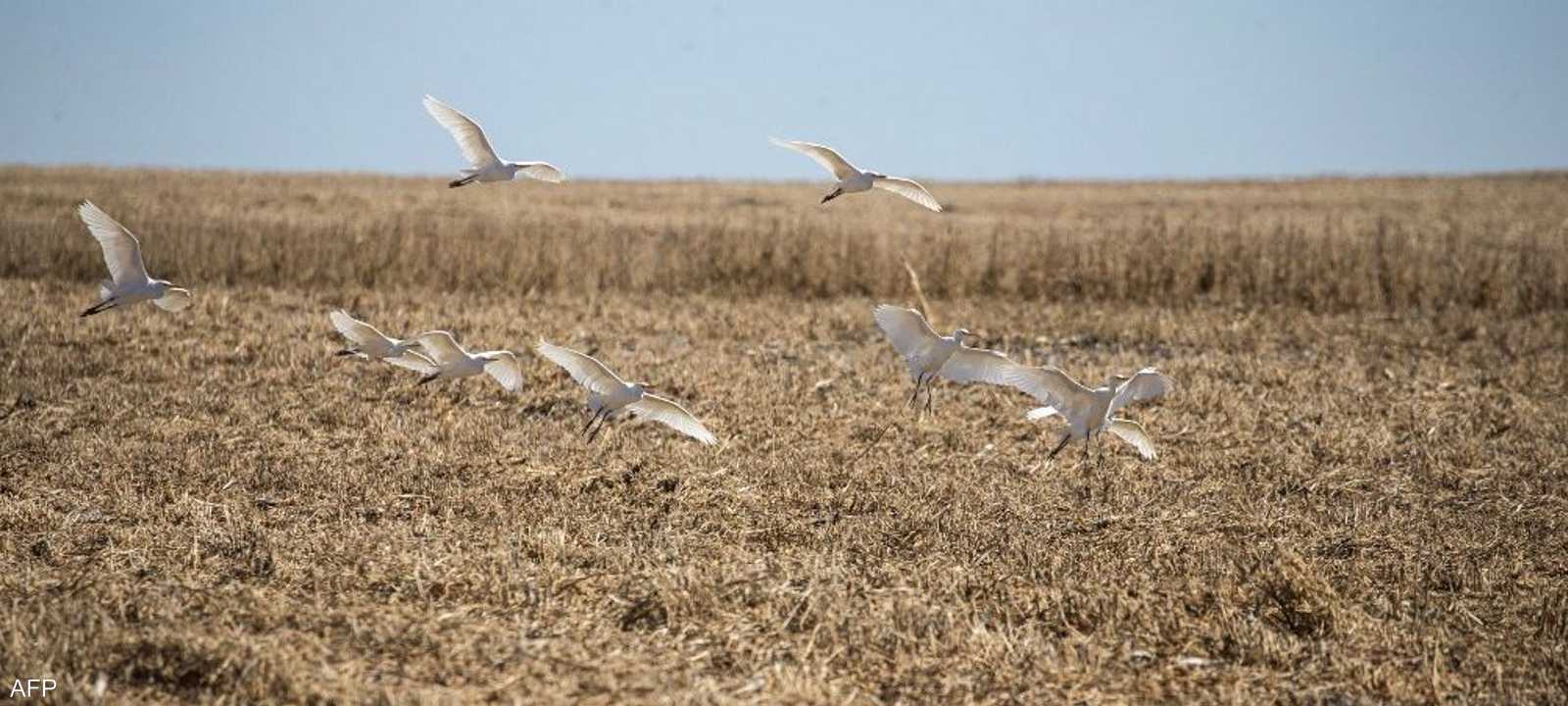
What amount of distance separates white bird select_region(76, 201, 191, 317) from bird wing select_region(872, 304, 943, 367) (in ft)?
14.0

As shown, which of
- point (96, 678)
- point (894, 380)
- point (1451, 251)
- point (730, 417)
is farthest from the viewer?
point (1451, 251)

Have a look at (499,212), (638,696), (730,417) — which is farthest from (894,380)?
(499,212)

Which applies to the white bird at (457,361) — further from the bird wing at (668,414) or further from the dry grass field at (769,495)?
the bird wing at (668,414)

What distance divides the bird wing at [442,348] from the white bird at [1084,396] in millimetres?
3204

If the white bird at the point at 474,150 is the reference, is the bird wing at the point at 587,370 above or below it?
below

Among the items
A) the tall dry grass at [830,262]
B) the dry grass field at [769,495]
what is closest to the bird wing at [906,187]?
the dry grass field at [769,495]

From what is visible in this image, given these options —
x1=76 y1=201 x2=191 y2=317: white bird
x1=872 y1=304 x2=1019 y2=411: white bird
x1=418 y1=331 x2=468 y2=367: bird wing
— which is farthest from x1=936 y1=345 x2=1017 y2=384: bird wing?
x1=76 y1=201 x2=191 y2=317: white bird

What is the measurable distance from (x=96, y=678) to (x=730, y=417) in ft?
18.3

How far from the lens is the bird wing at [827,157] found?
8.66 m

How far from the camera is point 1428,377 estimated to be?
40.6 ft

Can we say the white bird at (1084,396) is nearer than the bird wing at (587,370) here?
No

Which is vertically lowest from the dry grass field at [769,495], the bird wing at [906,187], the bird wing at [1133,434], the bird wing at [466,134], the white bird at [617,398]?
the dry grass field at [769,495]

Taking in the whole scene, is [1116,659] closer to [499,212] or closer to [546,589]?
[546,589]

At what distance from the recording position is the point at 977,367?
8.24 metres
